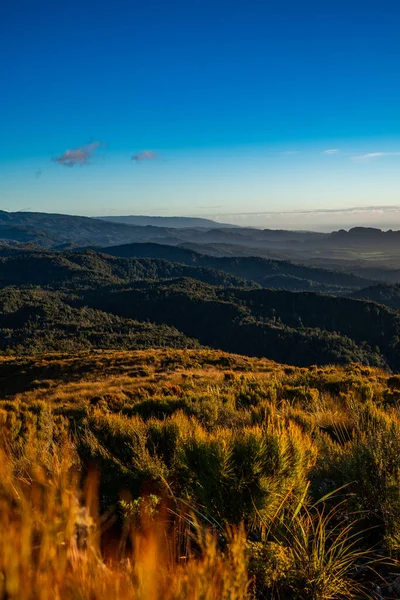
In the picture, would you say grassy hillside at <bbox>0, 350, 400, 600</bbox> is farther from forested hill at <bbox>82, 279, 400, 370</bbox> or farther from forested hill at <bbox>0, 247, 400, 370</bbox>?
forested hill at <bbox>82, 279, 400, 370</bbox>

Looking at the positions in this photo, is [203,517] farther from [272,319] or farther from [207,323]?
[272,319]

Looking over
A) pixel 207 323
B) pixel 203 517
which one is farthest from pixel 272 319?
pixel 203 517

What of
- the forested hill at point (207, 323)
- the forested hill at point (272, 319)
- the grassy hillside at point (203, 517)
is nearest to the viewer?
the grassy hillside at point (203, 517)

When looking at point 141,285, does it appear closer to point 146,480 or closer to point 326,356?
point 326,356

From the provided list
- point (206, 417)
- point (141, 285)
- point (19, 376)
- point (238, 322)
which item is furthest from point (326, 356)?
point (141, 285)

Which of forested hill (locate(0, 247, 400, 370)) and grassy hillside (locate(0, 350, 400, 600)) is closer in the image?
grassy hillside (locate(0, 350, 400, 600))

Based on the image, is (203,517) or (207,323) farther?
(207,323)

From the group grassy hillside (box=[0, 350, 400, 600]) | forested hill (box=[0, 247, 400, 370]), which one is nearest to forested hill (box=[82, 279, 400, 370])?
forested hill (box=[0, 247, 400, 370])

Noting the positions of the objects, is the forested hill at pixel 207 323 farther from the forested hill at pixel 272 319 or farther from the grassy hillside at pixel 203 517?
the grassy hillside at pixel 203 517

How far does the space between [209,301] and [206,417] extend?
147524 millimetres

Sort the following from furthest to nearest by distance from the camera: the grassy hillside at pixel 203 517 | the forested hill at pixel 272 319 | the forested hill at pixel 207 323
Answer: the forested hill at pixel 272 319 < the forested hill at pixel 207 323 < the grassy hillside at pixel 203 517

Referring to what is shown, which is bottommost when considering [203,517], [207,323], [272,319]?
[207,323]

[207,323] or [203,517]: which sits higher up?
[203,517]

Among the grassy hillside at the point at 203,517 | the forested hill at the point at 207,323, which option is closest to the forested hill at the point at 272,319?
the forested hill at the point at 207,323
